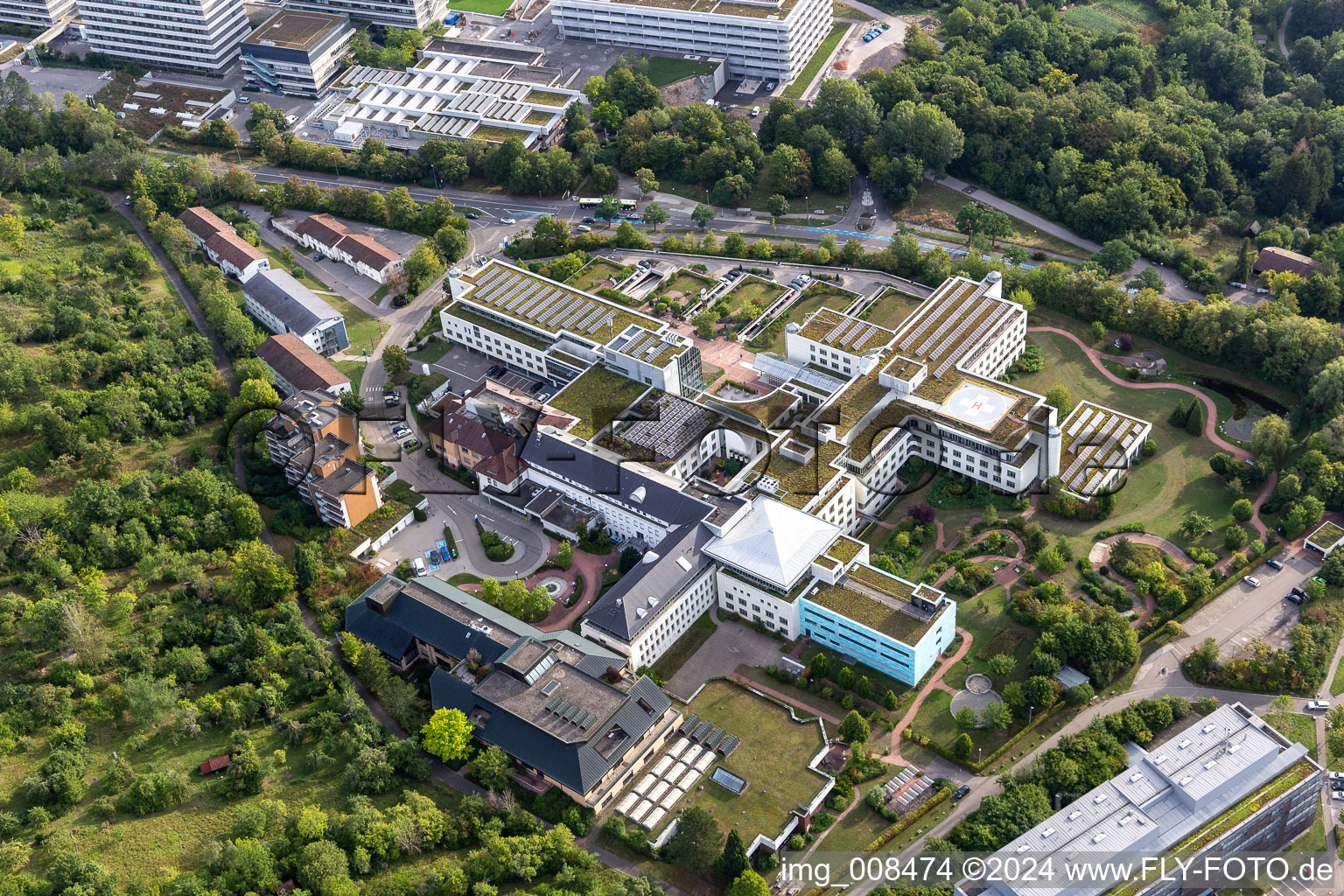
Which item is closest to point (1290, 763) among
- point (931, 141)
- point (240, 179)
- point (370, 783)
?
point (370, 783)

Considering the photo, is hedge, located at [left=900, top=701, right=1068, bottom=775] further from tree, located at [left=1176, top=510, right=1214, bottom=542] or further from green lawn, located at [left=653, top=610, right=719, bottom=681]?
tree, located at [left=1176, top=510, right=1214, bottom=542]

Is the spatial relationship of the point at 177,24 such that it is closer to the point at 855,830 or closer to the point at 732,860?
the point at 732,860

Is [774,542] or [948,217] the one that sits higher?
[948,217]

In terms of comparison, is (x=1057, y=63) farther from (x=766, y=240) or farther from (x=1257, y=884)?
(x=1257, y=884)

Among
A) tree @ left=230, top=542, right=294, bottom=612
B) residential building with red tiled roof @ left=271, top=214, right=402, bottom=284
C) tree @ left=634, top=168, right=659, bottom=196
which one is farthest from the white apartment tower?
tree @ left=230, top=542, right=294, bottom=612

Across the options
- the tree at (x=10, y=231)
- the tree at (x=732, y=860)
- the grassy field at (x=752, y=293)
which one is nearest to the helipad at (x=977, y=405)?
the grassy field at (x=752, y=293)

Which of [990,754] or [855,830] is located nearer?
[855,830]

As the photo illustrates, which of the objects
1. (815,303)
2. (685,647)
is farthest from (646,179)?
(685,647)
